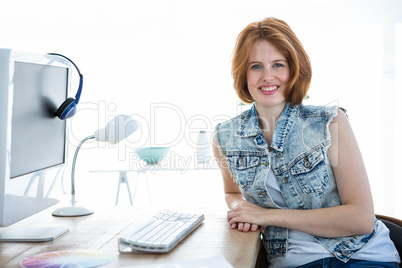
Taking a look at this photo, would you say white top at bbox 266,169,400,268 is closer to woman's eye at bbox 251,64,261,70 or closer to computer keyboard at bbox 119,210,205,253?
computer keyboard at bbox 119,210,205,253

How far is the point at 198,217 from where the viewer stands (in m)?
1.17

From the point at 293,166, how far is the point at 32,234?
766mm

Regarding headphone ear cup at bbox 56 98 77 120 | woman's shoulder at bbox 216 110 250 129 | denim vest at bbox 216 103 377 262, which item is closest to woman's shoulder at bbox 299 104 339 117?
A: denim vest at bbox 216 103 377 262

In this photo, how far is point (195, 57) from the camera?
470 centimetres

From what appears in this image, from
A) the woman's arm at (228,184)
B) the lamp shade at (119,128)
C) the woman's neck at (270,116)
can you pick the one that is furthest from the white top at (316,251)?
the lamp shade at (119,128)

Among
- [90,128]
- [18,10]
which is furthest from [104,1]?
[90,128]

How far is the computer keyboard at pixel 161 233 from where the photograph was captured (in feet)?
3.00

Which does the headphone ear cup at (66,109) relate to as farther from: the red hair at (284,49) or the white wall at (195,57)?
the white wall at (195,57)

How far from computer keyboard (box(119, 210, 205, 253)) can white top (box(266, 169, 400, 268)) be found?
10.9 inches

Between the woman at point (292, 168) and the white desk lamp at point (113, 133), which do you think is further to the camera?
the white desk lamp at point (113, 133)

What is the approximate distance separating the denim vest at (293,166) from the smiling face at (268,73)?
0.07 meters

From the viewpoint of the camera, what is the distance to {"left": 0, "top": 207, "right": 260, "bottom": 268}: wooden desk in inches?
35.2

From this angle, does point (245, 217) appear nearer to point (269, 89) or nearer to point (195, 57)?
point (269, 89)

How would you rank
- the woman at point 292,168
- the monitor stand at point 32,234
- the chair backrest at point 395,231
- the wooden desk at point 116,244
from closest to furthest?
the wooden desk at point 116,244 → the monitor stand at point 32,234 → the woman at point 292,168 → the chair backrest at point 395,231
